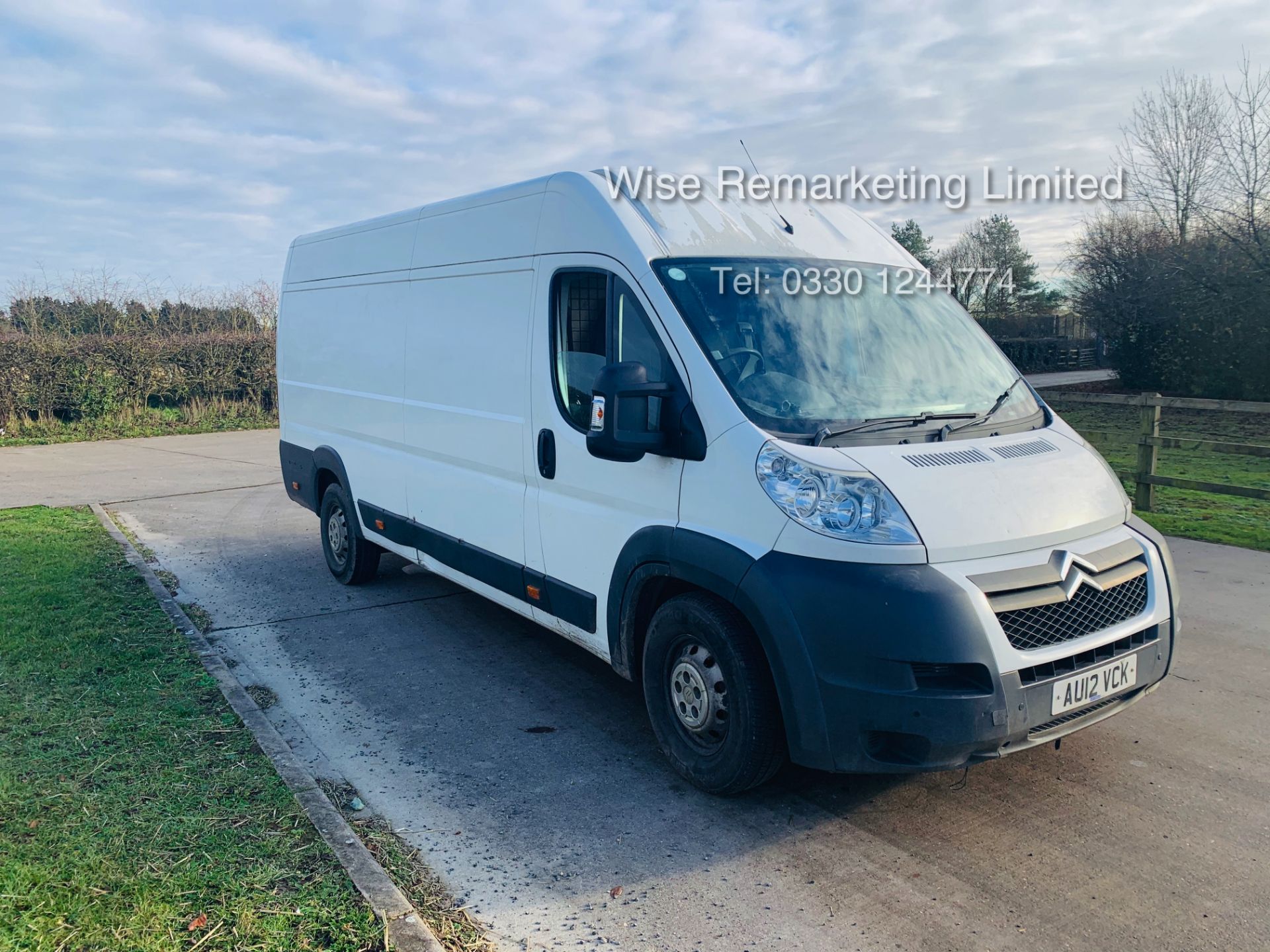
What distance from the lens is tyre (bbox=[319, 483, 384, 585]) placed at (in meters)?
7.29

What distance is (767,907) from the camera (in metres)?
3.21

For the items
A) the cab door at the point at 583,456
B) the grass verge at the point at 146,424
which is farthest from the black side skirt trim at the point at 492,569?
the grass verge at the point at 146,424

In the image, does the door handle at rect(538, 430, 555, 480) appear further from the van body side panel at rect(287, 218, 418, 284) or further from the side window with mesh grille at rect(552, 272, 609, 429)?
the van body side panel at rect(287, 218, 418, 284)

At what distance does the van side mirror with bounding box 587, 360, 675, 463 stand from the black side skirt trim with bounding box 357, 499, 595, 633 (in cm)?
94

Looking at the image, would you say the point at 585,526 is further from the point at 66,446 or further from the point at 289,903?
the point at 66,446

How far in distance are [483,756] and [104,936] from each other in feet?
5.91

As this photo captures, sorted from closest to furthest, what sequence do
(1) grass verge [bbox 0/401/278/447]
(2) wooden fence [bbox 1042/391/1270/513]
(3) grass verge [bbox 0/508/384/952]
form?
(3) grass verge [bbox 0/508/384/952] → (2) wooden fence [bbox 1042/391/1270/513] → (1) grass verge [bbox 0/401/278/447]

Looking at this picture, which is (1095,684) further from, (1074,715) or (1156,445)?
(1156,445)

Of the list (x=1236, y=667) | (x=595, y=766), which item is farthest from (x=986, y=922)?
(x=1236, y=667)

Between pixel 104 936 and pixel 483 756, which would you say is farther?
pixel 483 756

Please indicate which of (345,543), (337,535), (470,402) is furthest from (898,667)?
(337,535)

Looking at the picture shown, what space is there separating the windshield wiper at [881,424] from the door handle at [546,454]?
1.49m

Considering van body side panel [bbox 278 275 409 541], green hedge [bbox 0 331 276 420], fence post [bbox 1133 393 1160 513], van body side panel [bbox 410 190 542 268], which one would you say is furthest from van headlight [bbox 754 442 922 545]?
green hedge [bbox 0 331 276 420]

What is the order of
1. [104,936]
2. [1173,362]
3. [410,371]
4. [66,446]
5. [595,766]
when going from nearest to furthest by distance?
[104,936] → [595,766] → [410,371] → [66,446] → [1173,362]
